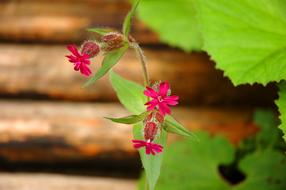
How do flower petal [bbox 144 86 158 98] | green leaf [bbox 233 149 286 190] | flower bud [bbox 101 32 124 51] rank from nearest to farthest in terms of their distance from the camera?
flower petal [bbox 144 86 158 98] → flower bud [bbox 101 32 124 51] → green leaf [bbox 233 149 286 190]

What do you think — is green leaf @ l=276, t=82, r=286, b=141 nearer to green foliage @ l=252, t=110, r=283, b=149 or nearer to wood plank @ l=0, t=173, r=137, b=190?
green foliage @ l=252, t=110, r=283, b=149

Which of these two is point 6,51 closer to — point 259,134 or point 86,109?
point 86,109

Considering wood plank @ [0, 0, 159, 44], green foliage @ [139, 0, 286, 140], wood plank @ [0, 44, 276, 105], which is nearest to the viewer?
green foliage @ [139, 0, 286, 140]

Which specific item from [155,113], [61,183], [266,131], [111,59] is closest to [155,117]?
[155,113]

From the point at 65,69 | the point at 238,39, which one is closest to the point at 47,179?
the point at 65,69

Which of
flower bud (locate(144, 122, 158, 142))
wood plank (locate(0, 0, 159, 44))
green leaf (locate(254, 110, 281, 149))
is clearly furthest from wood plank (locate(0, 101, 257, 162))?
flower bud (locate(144, 122, 158, 142))

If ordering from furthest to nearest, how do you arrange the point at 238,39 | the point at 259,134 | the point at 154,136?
the point at 259,134 < the point at 238,39 < the point at 154,136

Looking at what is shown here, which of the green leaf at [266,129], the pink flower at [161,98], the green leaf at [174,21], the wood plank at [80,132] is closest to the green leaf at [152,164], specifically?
the pink flower at [161,98]
